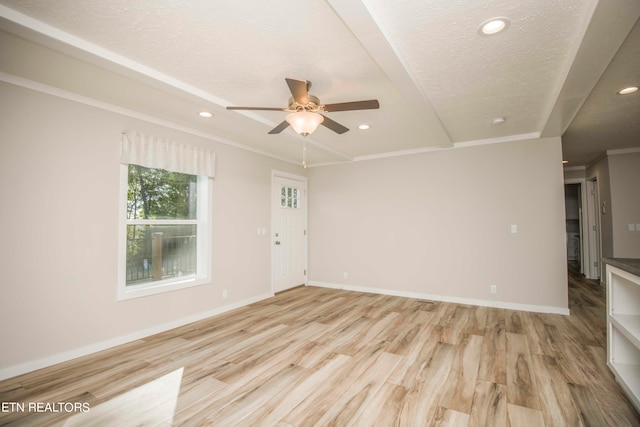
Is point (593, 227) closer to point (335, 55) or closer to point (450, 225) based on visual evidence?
point (450, 225)

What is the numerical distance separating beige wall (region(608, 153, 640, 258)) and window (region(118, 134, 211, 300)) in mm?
6593

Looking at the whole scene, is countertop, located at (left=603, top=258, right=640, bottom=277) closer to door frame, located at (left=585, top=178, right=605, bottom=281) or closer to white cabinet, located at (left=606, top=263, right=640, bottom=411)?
white cabinet, located at (left=606, top=263, right=640, bottom=411)

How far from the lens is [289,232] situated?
17.9 feet

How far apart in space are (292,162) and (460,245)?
327 centimetres

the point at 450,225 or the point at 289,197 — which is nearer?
the point at 450,225

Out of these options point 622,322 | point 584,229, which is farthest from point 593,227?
point 622,322

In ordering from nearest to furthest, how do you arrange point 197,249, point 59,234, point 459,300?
point 59,234, point 197,249, point 459,300

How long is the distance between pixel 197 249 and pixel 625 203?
6.88m

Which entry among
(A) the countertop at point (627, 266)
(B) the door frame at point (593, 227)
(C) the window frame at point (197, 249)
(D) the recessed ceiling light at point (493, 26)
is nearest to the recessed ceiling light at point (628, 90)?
(A) the countertop at point (627, 266)

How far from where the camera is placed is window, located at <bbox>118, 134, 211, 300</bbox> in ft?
10.2

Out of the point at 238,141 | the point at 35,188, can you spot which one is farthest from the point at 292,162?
the point at 35,188

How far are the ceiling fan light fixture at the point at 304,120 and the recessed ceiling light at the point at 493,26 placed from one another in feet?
4.04

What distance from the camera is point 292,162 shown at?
556 cm

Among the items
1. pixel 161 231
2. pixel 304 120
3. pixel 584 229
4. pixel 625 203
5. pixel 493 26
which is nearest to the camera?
pixel 493 26
